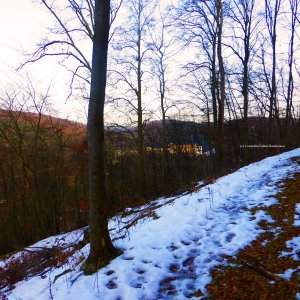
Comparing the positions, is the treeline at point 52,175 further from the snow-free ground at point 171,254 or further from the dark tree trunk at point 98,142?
Result: the dark tree trunk at point 98,142

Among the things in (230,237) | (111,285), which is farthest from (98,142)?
(230,237)

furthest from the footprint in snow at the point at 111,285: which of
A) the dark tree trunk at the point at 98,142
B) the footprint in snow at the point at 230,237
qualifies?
the footprint in snow at the point at 230,237

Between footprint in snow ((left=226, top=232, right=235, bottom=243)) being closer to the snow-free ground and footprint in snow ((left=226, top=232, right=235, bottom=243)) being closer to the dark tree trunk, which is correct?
the snow-free ground

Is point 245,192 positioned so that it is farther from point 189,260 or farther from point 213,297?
point 213,297

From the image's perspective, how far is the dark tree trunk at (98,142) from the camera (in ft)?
18.4

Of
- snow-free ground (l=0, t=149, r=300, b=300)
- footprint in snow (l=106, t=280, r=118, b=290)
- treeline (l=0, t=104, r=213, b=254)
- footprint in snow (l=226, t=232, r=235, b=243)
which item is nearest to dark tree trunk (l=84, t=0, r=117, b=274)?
snow-free ground (l=0, t=149, r=300, b=300)

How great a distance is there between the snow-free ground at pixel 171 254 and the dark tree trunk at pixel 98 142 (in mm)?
347

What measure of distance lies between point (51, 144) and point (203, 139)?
1984 cm

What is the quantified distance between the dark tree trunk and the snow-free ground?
35cm

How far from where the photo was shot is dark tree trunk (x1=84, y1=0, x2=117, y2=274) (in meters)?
5.60

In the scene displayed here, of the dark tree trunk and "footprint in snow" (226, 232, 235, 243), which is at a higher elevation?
the dark tree trunk

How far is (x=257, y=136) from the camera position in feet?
114

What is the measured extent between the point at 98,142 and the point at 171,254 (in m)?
2.27

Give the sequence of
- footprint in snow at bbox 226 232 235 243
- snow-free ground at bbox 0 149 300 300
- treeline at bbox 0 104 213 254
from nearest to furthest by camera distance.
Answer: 1. snow-free ground at bbox 0 149 300 300
2. footprint in snow at bbox 226 232 235 243
3. treeline at bbox 0 104 213 254
